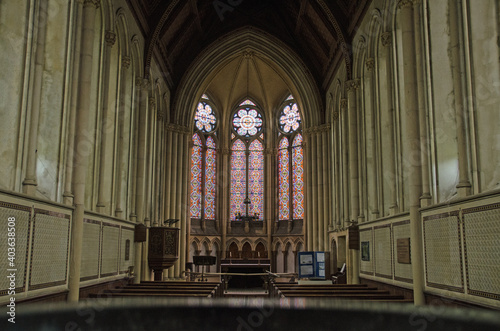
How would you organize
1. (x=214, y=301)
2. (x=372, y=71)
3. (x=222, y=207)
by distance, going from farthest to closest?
(x=222, y=207), (x=372, y=71), (x=214, y=301)

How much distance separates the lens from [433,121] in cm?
933

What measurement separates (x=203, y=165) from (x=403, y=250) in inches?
688

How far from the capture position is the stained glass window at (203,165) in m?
25.7

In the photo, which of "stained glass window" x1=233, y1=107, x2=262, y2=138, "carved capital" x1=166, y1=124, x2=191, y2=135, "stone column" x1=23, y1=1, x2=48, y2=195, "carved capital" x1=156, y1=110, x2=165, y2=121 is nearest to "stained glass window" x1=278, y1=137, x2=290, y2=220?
"stained glass window" x1=233, y1=107, x2=262, y2=138

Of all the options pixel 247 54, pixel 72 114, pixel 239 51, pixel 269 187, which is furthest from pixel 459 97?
pixel 269 187

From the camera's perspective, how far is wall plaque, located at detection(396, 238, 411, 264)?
970 cm

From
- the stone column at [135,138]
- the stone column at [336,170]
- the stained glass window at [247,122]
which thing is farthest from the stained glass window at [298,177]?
the stone column at [135,138]

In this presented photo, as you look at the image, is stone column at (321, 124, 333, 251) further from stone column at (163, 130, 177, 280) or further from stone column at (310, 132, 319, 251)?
stone column at (163, 130, 177, 280)

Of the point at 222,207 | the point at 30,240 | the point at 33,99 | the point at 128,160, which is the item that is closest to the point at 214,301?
the point at 30,240

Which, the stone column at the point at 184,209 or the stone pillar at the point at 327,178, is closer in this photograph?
the stone pillar at the point at 327,178

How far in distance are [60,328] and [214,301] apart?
0.89 m

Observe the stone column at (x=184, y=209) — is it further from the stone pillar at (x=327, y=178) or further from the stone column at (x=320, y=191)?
the stone pillar at (x=327, y=178)

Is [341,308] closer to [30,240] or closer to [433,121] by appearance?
[30,240]

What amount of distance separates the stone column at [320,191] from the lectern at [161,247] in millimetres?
7723
